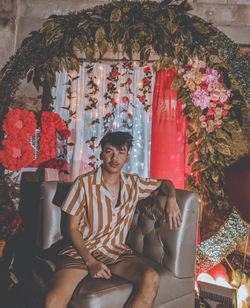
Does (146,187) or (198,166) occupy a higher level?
(198,166)

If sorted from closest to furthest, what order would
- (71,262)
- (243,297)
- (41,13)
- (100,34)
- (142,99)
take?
(71,262)
(243,297)
(100,34)
(142,99)
(41,13)

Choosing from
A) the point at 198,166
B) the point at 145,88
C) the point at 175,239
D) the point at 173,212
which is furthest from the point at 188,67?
the point at 175,239

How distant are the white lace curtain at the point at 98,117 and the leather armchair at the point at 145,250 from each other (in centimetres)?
147

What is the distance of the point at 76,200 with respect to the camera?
1.75 m

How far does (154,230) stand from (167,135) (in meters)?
1.62

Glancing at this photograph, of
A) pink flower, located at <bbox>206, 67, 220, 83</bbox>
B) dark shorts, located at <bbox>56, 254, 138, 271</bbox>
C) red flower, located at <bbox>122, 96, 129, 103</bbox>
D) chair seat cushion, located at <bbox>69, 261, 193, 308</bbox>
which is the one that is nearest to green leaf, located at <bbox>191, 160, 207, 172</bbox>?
pink flower, located at <bbox>206, 67, 220, 83</bbox>

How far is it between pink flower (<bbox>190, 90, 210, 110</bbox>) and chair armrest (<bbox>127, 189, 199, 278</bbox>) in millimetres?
1669

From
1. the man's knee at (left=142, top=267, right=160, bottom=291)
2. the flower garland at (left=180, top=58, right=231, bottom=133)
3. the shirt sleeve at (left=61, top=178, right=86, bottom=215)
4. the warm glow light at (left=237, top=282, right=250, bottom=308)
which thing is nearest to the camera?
the man's knee at (left=142, top=267, right=160, bottom=291)

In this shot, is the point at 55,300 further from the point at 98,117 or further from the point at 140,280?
the point at 98,117

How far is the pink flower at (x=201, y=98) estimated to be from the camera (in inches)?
123

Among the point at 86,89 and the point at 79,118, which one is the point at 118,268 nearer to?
the point at 79,118

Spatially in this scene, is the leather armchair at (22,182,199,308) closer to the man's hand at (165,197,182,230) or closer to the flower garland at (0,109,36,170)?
the man's hand at (165,197,182,230)

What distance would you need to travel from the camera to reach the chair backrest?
70.5 inches

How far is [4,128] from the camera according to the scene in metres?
3.01
